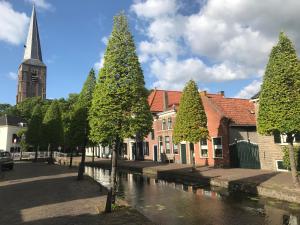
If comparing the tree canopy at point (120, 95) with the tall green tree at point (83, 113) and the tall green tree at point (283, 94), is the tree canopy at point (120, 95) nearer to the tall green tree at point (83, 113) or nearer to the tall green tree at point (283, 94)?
the tall green tree at point (283, 94)

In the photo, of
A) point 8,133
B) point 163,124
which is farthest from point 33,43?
point 163,124

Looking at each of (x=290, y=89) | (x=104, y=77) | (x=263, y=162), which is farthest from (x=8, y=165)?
(x=290, y=89)

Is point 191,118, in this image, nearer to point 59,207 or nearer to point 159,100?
point 59,207

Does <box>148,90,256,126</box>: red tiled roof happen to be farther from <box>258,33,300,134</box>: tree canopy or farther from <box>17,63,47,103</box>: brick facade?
<box>17,63,47,103</box>: brick facade

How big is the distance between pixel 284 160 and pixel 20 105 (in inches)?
3487

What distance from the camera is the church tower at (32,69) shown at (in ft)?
386

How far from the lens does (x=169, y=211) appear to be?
1206cm

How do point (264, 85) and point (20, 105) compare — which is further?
point (20, 105)

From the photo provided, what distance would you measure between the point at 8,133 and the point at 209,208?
76730mm

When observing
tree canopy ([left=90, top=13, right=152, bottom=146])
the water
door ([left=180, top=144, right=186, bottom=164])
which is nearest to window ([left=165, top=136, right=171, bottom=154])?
door ([left=180, top=144, right=186, bottom=164])

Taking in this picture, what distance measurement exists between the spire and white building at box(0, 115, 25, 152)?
4912 centimetres

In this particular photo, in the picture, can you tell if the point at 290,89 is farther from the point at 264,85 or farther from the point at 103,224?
the point at 103,224

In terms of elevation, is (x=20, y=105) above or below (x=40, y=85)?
below

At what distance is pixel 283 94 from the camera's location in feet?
48.5
